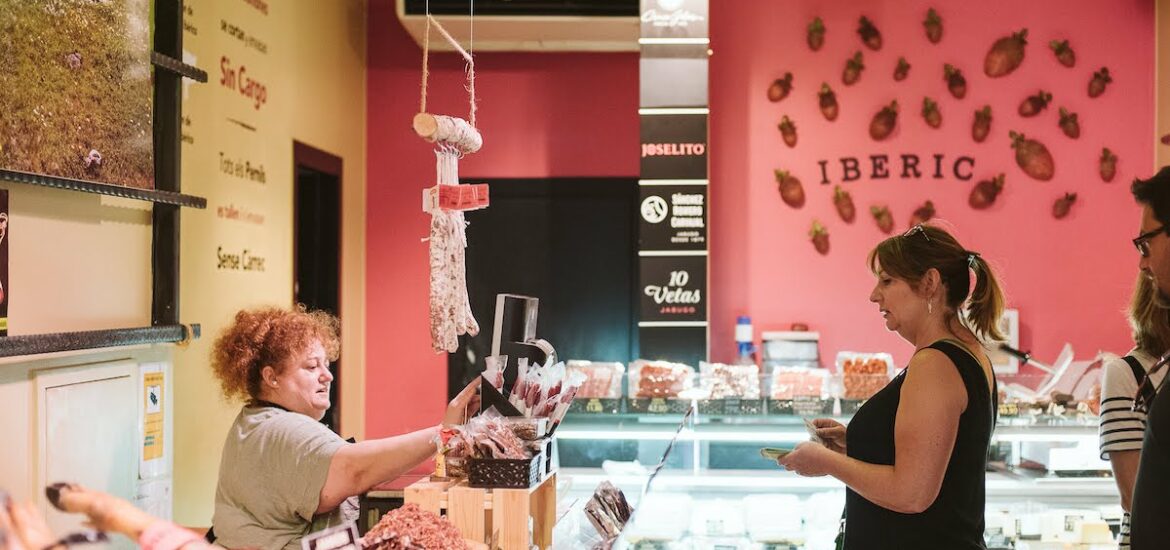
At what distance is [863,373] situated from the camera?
420 centimetres

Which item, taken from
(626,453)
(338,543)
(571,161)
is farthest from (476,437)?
(571,161)

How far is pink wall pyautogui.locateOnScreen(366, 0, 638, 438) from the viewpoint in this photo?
6.39m

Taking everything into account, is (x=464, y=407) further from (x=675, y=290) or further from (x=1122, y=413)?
(x=675, y=290)

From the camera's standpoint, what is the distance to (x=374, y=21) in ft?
21.2

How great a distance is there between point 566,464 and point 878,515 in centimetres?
169

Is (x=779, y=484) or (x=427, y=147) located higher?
(x=427, y=147)

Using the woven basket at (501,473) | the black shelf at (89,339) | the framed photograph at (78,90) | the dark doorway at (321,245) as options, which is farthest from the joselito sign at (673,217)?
the woven basket at (501,473)

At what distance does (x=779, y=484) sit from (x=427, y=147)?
3.56 m

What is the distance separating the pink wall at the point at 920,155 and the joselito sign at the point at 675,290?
66 centimetres

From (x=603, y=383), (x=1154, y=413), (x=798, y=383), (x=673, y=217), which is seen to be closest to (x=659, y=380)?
(x=603, y=383)

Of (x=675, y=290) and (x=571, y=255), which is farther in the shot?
(x=571, y=255)

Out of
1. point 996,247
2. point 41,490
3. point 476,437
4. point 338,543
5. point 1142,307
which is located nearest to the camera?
point 338,543

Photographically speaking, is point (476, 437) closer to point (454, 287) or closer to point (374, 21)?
point (454, 287)

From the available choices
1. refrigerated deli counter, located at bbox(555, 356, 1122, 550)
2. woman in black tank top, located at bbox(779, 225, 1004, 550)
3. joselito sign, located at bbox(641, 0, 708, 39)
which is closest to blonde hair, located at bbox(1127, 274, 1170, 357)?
woman in black tank top, located at bbox(779, 225, 1004, 550)
